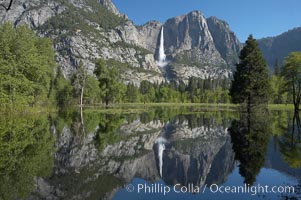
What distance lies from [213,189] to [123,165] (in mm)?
5176

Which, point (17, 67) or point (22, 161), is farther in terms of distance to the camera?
point (17, 67)

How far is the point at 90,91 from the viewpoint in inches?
3703

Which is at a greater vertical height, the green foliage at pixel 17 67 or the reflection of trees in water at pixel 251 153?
the green foliage at pixel 17 67

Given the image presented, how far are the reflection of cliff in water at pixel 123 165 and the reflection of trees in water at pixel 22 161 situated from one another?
0.45m

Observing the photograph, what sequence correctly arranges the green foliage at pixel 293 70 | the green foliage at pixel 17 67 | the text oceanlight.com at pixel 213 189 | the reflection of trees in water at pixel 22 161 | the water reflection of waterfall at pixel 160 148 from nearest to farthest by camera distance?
the text oceanlight.com at pixel 213 189 < the reflection of trees in water at pixel 22 161 < the water reflection of waterfall at pixel 160 148 < the green foliage at pixel 17 67 < the green foliage at pixel 293 70

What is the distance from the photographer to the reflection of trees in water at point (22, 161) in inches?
386

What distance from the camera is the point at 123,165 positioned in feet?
45.5

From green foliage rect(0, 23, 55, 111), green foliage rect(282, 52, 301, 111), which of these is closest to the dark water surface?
green foliage rect(0, 23, 55, 111)

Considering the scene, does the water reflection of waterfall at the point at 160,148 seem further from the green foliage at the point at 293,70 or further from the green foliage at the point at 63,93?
the green foliage at the point at 63,93

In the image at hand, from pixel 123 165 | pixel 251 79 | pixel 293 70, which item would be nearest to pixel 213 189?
pixel 123 165

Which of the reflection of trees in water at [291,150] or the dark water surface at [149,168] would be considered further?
the reflection of trees in water at [291,150]

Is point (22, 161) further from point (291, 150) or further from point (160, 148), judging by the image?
point (291, 150)

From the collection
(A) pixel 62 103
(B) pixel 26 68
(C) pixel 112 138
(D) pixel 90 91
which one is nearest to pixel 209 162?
(C) pixel 112 138

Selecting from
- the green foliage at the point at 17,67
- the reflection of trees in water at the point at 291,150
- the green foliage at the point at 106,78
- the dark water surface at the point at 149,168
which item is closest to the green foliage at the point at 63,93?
the green foliage at the point at 106,78
